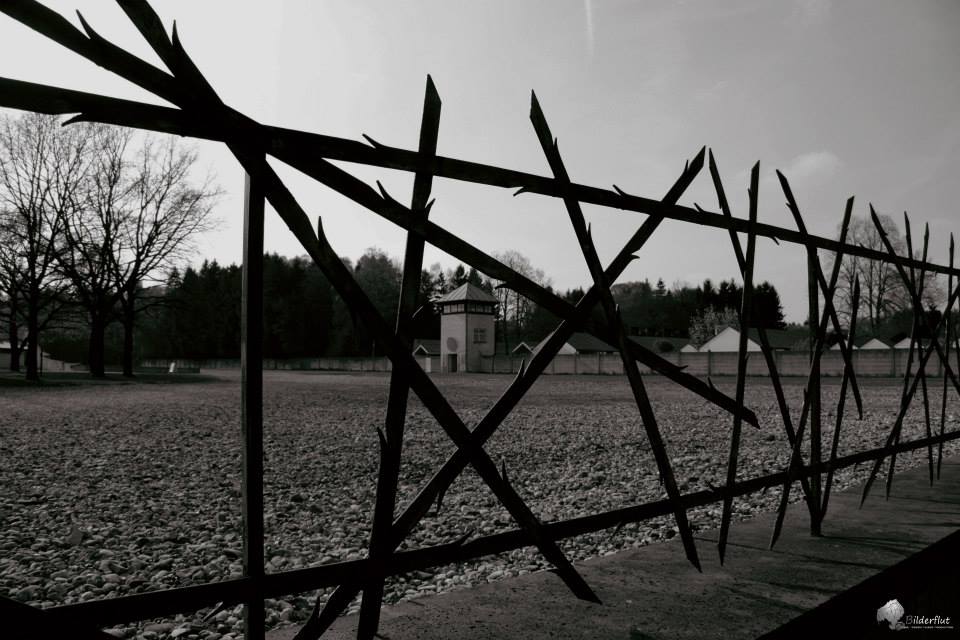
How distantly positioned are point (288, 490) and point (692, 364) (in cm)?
3873

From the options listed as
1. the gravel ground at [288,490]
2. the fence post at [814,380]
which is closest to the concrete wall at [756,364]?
the gravel ground at [288,490]

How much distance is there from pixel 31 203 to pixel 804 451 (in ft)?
94.6

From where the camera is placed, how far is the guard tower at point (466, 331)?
172ft

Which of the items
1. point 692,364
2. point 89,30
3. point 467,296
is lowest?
point 692,364

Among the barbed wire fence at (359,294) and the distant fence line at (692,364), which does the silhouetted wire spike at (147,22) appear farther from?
the distant fence line at (692,364)

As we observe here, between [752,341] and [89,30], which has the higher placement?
[89,30]

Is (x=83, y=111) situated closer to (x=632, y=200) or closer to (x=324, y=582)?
(x=324, y=582)

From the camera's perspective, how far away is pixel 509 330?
8181 centimetres

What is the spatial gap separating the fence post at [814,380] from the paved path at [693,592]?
18 cm

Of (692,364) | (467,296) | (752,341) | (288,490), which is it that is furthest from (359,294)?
(752,341)

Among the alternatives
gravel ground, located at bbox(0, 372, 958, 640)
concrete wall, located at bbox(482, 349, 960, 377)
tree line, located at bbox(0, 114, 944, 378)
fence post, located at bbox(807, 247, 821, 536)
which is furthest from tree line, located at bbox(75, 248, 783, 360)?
fence post, located at bbox(807, 247, 821, 536)

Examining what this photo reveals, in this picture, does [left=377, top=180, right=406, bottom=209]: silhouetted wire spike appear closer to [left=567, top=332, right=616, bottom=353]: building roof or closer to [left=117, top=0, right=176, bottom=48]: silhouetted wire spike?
[left=117, top=0, right=176, bottom=48]: silhouetted wire spike

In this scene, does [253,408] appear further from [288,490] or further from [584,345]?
[584,345]

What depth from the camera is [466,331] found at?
171 feet
